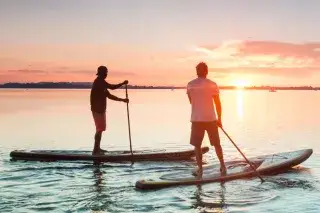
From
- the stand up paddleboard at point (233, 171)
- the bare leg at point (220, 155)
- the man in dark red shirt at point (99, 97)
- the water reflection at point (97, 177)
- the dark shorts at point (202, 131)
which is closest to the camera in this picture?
the stand up paddleboard at point (233, 171)

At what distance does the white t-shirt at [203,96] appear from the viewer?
1145cm

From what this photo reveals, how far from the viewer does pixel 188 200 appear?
397 inches

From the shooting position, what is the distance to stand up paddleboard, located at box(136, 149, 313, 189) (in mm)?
11130

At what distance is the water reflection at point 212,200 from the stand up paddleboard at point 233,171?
539mm

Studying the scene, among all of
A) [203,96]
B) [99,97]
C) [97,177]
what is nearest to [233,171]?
[203,96]

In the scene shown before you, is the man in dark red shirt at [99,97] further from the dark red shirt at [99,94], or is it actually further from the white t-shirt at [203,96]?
the white t-shirt at [203,96]

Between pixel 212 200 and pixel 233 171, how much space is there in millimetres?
2738

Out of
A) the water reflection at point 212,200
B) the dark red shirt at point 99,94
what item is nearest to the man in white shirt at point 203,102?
the water reflection at point 212,200

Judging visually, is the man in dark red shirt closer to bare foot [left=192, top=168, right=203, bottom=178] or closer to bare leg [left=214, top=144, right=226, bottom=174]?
bare foot [left=192, top=168, right=203, bottom=178]

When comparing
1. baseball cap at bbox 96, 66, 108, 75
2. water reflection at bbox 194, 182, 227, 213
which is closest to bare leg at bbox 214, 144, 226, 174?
water reflection at bbox 194, 182, 227, 213

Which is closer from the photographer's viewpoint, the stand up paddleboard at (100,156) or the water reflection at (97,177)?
the water reflection at (97,177)

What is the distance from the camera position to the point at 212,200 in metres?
10.1

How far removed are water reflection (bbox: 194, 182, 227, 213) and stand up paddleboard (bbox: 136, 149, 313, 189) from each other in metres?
0.54

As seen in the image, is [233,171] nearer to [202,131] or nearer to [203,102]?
[202,131]
